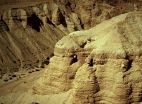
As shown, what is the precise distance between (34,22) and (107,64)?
46331 mm

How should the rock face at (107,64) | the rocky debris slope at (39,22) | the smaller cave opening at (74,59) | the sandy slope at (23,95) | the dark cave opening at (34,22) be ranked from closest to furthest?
the rock face at (107,64), the smaller cave opening at (74,59), the sandy slope at (23,95), the rocky debris slope at (39,22), the dark cave opening at (34,22)

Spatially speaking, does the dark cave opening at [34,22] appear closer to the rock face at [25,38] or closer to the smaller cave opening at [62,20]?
the rock face at [25,38]

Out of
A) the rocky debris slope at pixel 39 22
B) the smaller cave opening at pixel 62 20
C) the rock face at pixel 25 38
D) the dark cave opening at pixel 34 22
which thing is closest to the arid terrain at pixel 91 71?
the rock face at pixel 25 38

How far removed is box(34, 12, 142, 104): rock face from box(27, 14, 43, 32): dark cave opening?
3946cm

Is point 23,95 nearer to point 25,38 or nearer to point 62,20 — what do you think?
point 25,38

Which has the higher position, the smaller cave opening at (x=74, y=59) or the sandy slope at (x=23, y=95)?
the smaller cave opening at (x=74, y=59)

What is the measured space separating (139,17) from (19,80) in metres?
20.1

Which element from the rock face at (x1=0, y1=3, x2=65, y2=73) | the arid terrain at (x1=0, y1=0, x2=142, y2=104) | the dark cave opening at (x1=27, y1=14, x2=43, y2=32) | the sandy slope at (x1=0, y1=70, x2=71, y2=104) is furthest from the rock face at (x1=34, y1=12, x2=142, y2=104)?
the dark cave opening at (x1=27, y1=14, x2=43, y2=32)

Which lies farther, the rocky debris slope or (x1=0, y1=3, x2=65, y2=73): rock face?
the rocky debris slope

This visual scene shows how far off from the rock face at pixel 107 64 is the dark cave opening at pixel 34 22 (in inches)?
1553

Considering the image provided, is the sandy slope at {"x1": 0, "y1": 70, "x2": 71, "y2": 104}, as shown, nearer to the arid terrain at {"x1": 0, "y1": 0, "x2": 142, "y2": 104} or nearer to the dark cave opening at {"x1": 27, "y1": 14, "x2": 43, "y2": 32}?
the arid terrain at {"x1": 0, "y1": 0, "x2": 142, "y2": 104}

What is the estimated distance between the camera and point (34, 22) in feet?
261

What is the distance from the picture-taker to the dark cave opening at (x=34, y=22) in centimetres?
7825

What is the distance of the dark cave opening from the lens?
257 ft
